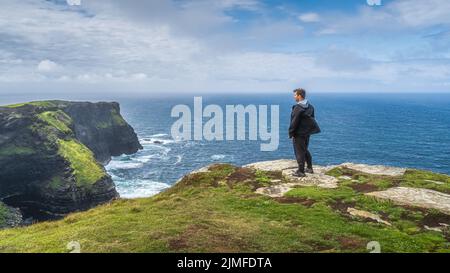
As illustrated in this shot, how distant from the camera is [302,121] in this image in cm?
1869

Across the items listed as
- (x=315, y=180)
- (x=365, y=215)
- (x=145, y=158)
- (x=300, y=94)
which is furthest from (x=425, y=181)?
(x=145, y=158)

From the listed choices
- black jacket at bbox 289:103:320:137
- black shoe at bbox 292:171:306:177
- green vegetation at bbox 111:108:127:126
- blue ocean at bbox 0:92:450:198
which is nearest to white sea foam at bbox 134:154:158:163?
blue ocean at bbox 0:92:450:198

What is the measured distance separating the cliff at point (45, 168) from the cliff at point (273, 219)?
84.2 metres

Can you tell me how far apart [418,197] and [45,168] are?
108 meters

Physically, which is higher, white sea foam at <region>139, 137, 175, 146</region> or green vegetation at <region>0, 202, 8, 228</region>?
white sea foam at <region>139, 137, 175, 146</region>

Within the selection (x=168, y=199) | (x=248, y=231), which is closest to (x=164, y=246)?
(x=248, y=231)

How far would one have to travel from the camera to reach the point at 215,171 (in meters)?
23.4

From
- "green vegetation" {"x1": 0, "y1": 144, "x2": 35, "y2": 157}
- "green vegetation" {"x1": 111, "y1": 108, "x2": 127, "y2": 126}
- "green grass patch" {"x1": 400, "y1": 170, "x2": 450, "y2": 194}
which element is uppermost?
"green grass patch" {"x1": 400, "y1": 170, "x2": 450, "y2": 194}

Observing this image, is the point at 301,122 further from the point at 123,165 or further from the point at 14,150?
the point at 123,165

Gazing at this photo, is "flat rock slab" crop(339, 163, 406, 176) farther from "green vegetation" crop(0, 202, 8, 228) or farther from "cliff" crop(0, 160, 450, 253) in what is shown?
"green vegetation" crop(0, 202, 8, 228)

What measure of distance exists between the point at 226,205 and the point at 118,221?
4.84 m

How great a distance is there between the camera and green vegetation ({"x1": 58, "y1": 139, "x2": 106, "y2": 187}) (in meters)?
101

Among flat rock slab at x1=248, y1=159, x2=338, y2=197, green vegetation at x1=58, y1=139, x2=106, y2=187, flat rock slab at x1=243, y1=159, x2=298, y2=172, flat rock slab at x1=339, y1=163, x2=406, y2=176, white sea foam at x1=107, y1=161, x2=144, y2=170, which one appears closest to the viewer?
A: flat rock slab at x1=248, y1=159, x2=338, y2=197

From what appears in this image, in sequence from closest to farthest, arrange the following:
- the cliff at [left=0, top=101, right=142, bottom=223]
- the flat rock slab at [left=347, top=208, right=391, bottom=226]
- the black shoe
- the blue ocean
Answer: the flat rock slab at [left=347, top=208, right=391, bottom=226], the black shoe, the cliff at [left=0, top=101, right=142, bottom=223], the blue ocean
